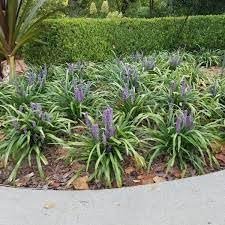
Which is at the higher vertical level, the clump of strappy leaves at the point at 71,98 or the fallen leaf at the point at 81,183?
the clump of strappy leaves at the point at 71,98

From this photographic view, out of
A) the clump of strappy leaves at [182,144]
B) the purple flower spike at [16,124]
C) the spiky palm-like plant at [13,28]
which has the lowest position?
the clump of strappy leaves at [182,144]

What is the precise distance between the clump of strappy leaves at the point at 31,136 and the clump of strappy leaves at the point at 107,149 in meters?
0.28

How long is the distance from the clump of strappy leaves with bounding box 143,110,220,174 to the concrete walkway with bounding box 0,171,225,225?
226 mm

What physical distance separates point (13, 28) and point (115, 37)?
2.80 metres

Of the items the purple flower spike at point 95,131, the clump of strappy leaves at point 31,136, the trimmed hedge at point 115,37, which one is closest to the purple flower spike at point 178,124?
the purple flower spike at point 95,131

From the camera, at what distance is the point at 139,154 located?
415 centimetres

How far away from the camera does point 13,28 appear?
615 cm

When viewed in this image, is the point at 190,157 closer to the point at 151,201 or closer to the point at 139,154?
the point at 139,154

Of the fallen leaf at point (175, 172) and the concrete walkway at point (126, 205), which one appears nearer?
the concrete walkway at point (126, 205)

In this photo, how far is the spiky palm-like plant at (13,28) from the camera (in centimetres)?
609

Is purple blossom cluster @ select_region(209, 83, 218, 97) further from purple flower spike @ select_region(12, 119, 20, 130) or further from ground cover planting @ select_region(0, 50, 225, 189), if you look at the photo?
purple flower spike @ select_region(12, 119, 20, 130)

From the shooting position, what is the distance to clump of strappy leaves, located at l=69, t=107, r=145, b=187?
3873 millimetres

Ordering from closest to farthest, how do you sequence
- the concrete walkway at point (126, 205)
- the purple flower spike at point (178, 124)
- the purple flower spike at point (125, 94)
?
the concrete walkway at point (126, 205), the purple flower spike at point (178, 124), the purple flower spike at point (125, 94)

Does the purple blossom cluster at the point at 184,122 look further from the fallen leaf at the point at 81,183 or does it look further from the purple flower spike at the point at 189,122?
the fallen leaf at the point at 81,183
